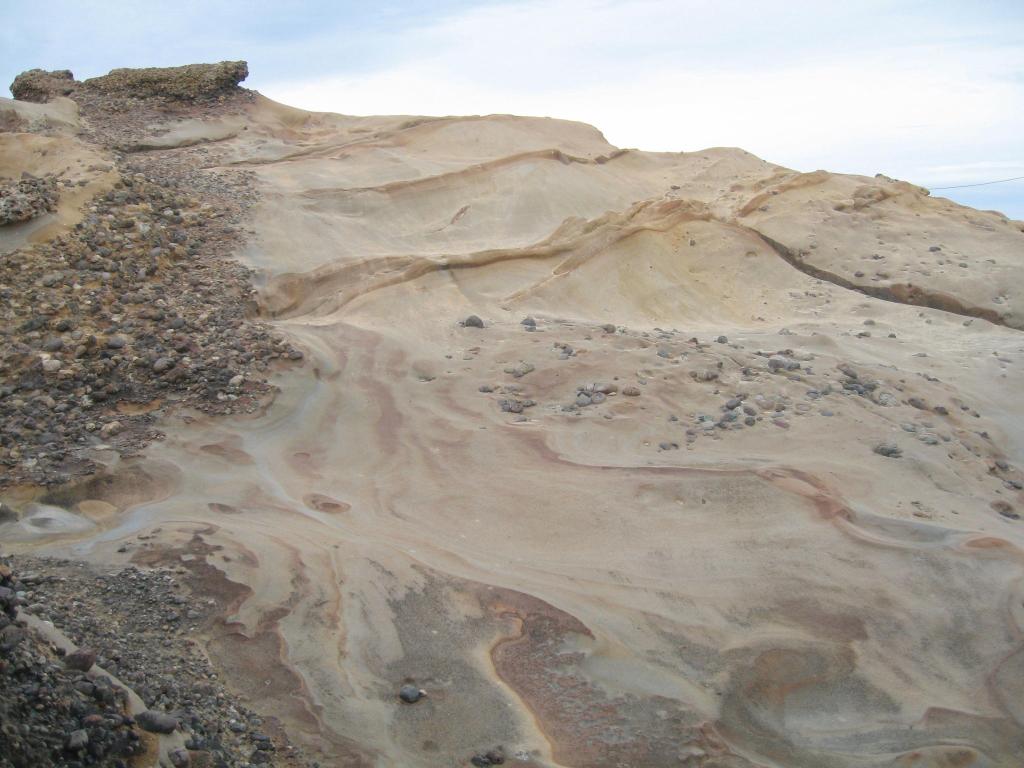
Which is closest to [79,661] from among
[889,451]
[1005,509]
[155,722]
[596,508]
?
[155,722]

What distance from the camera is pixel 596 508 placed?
3.38m

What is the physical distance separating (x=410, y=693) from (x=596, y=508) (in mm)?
1039

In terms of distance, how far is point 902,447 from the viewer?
3.86 m

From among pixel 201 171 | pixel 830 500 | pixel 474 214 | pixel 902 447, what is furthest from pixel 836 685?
pixel 201 171

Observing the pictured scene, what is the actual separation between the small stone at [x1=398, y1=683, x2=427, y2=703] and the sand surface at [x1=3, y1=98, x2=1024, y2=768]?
1.0 inches

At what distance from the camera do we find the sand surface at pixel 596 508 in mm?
2613

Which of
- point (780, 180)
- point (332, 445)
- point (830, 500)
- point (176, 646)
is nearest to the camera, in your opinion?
point (176, 646)

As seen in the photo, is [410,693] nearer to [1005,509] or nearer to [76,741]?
[76,741]

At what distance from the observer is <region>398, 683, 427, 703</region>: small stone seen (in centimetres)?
253

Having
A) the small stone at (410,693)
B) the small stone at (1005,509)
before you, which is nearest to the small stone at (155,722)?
the small stone at (410,693)

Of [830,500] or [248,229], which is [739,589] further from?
[248,229]

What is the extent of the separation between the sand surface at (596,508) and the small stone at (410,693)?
1.0 inches

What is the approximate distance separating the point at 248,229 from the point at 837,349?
2.86 meters

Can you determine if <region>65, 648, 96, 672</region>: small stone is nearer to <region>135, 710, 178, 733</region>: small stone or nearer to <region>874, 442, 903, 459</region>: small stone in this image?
<region>135, 710, 178, 733</region>: small stone
